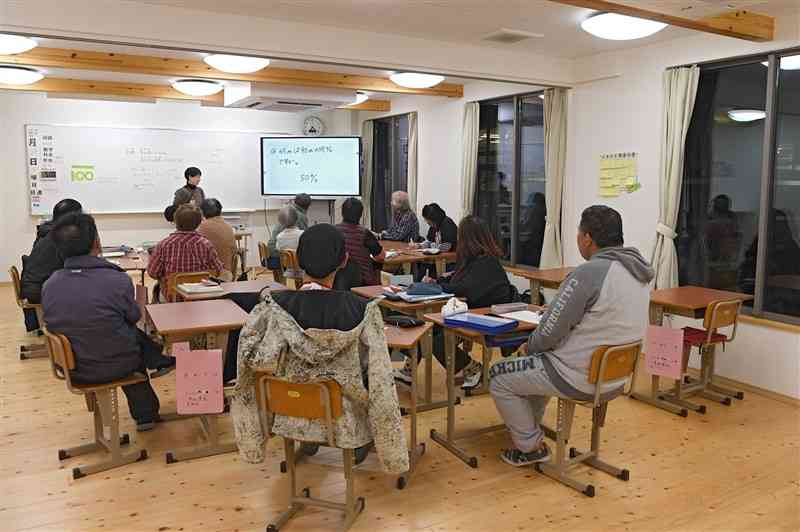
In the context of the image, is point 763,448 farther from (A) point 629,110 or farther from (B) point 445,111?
(B) point 445,111

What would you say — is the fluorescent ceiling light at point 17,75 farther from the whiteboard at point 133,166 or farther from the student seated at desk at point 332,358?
the student seated at desk at point 332,358

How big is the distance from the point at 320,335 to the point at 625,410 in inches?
105

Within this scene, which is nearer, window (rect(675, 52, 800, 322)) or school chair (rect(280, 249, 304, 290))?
window (rect(675, 52, 800, 322))

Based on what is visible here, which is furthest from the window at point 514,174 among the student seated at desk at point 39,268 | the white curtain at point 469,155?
the student seated at desk at point 39,268

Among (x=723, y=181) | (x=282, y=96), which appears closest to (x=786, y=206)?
(x=723, y=181)

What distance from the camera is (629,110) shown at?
221 inches

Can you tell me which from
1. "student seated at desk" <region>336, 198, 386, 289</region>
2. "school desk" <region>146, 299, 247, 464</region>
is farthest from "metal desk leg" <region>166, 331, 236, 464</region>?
"student seated at desk" <region>336, 198, 386, 289</region>

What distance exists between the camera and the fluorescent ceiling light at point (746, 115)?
→ 15.6 feet

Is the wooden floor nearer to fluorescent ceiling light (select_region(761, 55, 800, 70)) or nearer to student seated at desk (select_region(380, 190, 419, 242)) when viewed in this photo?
fluorescent ceiling light (select_region(761, 55, 800, 70))

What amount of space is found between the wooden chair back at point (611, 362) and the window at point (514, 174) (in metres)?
3.94

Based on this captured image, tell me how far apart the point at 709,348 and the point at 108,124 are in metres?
8.24

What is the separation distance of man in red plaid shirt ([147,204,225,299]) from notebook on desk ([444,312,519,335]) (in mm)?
2163

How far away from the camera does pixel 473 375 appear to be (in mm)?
4707

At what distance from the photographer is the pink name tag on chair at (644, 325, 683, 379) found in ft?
12.7
